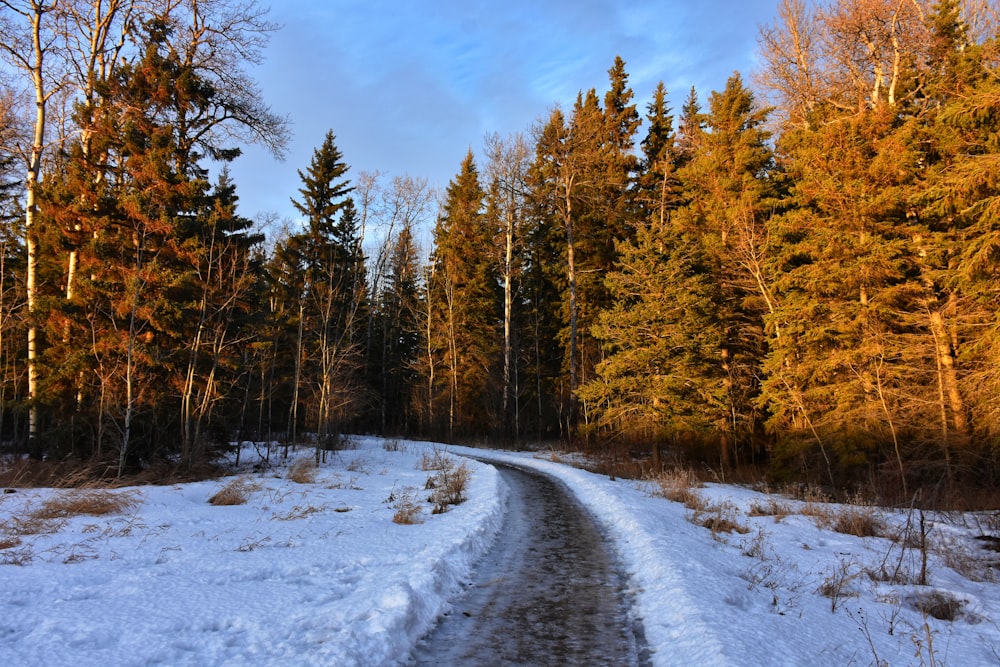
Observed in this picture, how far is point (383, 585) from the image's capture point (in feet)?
16.7

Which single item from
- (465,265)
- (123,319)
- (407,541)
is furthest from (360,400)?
(407,541)

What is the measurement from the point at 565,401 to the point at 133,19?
27311 mm

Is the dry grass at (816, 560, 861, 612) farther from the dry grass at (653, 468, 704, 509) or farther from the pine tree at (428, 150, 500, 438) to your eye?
the pine tree at (428, 150, 500, 438)

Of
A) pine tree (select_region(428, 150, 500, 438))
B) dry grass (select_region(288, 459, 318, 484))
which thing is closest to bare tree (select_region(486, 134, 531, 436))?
pine tree (select_region(428, 150, 500, 438))

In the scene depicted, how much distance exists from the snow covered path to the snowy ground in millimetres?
237

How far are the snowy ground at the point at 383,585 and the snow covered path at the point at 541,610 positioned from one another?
24 centimetres

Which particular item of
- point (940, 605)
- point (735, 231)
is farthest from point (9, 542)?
point (735, 231)

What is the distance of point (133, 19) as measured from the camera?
17594 mm

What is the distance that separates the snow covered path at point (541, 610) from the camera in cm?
408

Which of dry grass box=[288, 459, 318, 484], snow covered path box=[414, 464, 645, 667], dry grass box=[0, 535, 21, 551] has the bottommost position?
dry grass box=[288, 459, 318, 484]

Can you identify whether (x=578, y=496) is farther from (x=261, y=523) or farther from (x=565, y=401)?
(x=565, y=401)

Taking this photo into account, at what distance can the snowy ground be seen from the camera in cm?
368

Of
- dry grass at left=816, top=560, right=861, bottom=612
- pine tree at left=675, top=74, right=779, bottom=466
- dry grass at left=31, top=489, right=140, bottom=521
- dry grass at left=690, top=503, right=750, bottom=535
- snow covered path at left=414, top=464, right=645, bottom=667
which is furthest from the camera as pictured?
pine tree at left=675, top=74, right=779, bottom=466

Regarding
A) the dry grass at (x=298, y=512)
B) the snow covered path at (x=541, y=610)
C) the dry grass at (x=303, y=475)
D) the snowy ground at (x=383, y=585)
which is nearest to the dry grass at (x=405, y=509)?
the snowy ground at (x=383, y=585)
